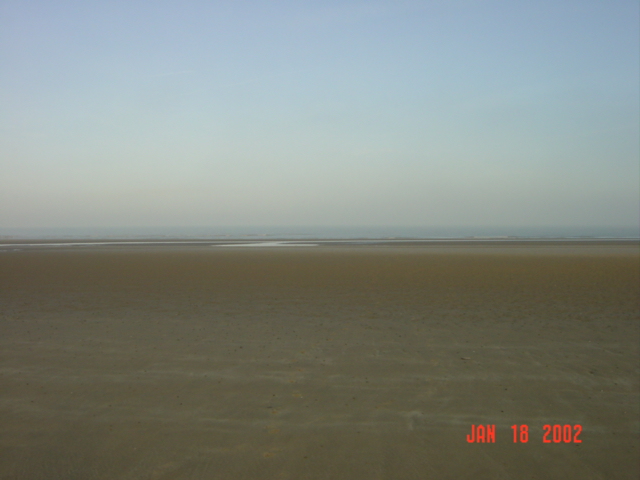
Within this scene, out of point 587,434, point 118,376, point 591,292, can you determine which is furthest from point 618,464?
point 591,292

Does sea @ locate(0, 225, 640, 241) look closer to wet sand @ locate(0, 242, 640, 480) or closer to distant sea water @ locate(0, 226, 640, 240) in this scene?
distant sea water @ locate(0, 226, 640, 240)

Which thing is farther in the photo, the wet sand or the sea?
the sea

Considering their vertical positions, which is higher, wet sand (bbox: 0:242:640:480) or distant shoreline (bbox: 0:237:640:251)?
distant shoreline (bbox: 0:237:640:251)

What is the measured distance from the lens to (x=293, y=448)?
4695 millimetres

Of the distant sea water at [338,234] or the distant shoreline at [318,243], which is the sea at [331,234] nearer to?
the distant sea water at [338,234]

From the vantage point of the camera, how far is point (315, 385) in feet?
20.9

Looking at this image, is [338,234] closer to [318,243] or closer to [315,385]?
[318,243]

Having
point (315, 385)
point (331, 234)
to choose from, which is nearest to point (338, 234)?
point (331, 234)

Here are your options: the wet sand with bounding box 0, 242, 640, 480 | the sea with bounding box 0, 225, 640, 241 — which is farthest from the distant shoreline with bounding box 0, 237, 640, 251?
the wet sand with bounding box 0, 242, 640, 480

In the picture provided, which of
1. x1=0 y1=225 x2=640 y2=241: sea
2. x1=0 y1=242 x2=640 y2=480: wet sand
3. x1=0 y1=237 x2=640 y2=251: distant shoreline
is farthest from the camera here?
x1=0 y1=225 x2=640 y2=241: sea

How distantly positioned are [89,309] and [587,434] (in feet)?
38.2

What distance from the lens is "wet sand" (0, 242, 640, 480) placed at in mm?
4520

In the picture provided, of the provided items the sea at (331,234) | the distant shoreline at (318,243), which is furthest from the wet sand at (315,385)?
the sea at (331,234)

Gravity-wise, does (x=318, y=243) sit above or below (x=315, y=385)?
above
